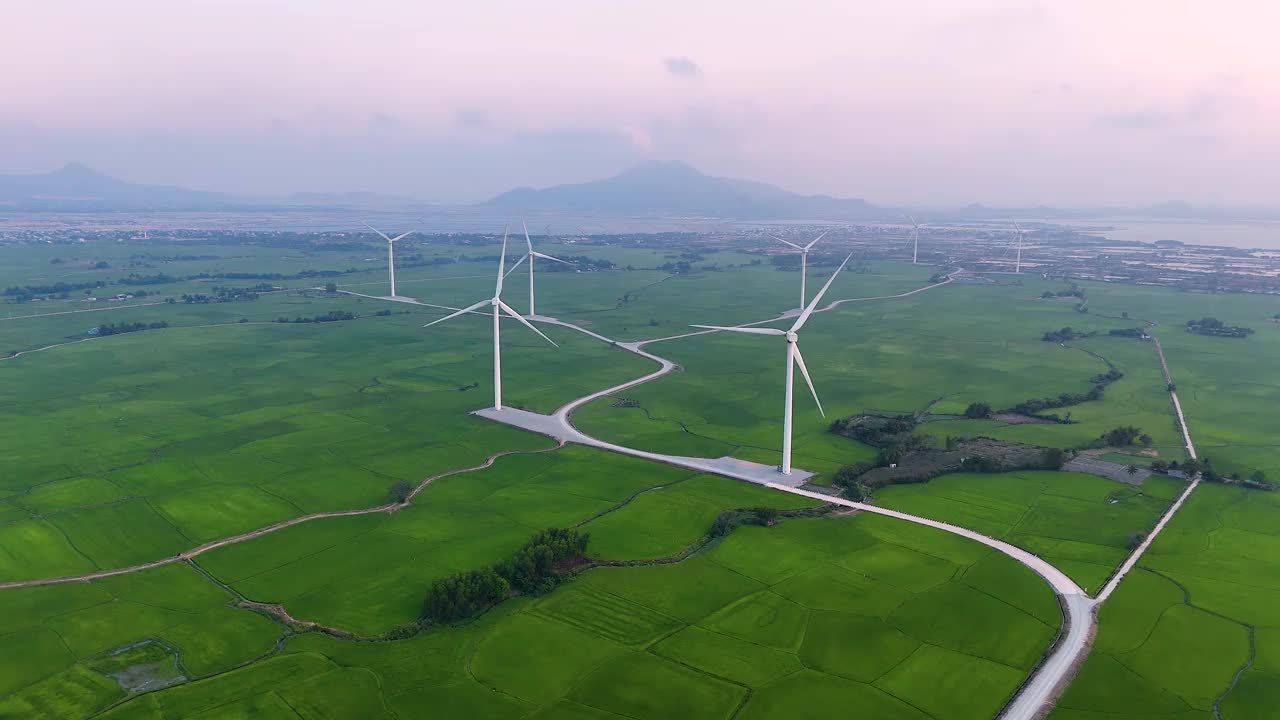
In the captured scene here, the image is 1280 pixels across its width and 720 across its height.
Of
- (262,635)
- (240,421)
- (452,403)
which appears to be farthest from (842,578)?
(240,421)

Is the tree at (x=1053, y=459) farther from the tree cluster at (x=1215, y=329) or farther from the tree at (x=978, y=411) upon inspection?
the tree cluster at (x=1215, y=329)

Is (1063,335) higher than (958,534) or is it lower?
higher

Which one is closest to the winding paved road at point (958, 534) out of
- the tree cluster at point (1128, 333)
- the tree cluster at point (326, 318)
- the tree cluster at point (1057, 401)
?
the tree cluster at point (1057, 401)

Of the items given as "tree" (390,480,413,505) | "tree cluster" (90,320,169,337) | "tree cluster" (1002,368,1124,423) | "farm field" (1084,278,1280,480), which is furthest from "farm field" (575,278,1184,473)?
"tree cluster" (90,320,169,337)

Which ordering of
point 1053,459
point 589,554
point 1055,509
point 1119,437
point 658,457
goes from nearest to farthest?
1. point 589,554
2. point 1055,509
3. point 1053,459
4. point 658,457
5. point 1119,437

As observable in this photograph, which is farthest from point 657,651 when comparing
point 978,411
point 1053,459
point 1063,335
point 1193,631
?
point 1063,335

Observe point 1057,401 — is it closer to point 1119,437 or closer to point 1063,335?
point 1119,437

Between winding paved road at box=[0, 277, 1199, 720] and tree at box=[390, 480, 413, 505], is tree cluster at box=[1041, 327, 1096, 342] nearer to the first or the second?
winding paved road at box=[0, 277, 1199, 720]
